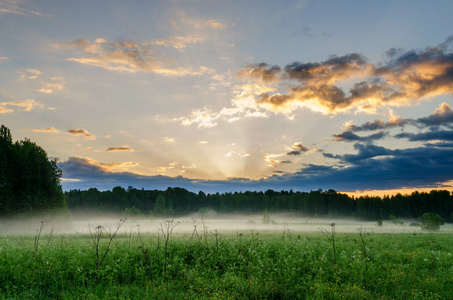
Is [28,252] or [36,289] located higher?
[28,252]

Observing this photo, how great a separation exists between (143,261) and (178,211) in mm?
127789

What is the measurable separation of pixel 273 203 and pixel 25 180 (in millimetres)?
112011

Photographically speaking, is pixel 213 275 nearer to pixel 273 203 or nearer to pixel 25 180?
pixel 25 180

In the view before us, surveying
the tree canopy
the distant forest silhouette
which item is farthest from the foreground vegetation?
the distant forest silhouette

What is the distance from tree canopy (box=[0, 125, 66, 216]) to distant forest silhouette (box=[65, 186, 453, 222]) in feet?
225

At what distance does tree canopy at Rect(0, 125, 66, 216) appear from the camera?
40.4 metres

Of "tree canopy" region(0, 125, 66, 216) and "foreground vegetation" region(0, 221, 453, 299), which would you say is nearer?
"foreground vegetation" region(0, 221, 453, 299)

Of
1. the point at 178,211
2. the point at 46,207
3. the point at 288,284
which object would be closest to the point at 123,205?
the point at 178,211

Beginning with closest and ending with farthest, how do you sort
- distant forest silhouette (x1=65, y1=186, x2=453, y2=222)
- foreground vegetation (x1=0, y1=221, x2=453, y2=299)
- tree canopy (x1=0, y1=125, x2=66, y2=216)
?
foreground vegetation (x1=0, y1=221, x2=453, y2=299)
tree canopy (x1=0, y1=125, x2=66, y2=216)
distant forest silhouette (x1=65, y1=186, x2=453, y2=222)

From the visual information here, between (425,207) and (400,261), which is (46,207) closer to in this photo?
(400,261)

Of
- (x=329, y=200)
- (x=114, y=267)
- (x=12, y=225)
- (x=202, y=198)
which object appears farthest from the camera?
(x=202, y=198)

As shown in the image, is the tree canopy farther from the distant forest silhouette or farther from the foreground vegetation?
the distant forest silhouette

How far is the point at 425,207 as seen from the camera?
394 ft

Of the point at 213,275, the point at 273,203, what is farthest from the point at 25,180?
the point at 273,203
